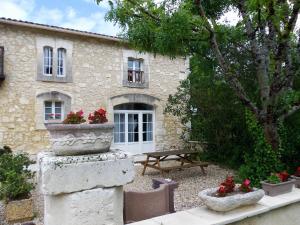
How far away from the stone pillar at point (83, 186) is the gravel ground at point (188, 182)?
318 cm

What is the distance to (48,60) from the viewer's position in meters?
9.92

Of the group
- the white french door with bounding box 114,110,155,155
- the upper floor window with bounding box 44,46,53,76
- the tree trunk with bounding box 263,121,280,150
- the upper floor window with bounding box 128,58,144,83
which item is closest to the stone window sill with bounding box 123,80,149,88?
the upper floor window with bounding box 128,58,144,83

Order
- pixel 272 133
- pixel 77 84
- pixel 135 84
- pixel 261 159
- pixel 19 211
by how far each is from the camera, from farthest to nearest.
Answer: pixel 135 84 → pixel 77 84 → pixel 261 159 → pixel 272 133 → pixel 19 211

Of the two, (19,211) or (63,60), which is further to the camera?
(63,60)

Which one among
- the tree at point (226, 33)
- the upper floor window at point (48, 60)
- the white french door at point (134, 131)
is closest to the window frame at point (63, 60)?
the upper floor window at point (48, 60)

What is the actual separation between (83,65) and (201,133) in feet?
16.2

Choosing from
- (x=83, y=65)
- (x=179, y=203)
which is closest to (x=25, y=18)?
(x=83, y=65)

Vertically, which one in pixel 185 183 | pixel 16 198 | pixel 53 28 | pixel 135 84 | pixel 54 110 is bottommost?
pixel 185 183

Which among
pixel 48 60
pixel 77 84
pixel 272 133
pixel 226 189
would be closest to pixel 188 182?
pixel 272 133

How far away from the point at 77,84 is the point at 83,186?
29.3 feet

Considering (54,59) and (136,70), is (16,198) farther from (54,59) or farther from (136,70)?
(136,70)

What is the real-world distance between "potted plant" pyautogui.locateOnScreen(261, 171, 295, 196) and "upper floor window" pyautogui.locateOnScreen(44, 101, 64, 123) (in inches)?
313

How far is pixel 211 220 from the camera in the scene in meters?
2.46

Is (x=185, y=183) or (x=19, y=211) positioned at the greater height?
(x=19, y=211)
